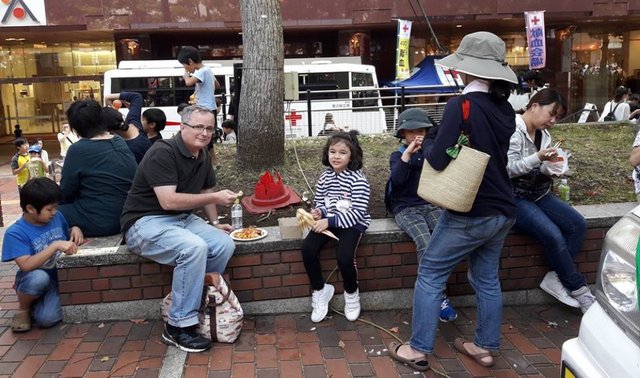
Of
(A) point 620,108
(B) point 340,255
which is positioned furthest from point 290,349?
(A) point 620,108

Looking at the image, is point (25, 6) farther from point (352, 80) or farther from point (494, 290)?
point (494, 290)

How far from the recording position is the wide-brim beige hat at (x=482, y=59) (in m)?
2.94

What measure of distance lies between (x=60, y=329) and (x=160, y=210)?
3.77ft

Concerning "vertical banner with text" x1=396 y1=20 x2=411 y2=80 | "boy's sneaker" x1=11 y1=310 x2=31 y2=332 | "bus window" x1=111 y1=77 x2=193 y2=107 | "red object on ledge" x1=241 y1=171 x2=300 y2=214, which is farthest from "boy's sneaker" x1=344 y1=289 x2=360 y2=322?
"vertical banner with text" x1=396 y1=20 x2=411 y2=80

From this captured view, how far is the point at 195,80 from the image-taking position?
20.6 feet

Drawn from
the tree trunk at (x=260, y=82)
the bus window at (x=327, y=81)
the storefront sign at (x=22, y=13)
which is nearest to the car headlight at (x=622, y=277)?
the tree trunk at (x=260, y=82)

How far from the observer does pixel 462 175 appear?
9.59 feet

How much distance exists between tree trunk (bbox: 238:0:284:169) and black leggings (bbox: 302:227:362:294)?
2451 mm

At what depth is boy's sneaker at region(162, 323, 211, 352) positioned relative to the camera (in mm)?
3561

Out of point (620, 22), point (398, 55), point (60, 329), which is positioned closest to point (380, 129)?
point (398, 55)

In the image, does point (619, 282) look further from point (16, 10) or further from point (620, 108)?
point (16, 10)

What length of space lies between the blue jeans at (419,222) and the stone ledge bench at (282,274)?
0.10 metres

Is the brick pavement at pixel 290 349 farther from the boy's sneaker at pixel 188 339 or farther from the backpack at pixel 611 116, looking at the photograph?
the backpack at pixel 611 116

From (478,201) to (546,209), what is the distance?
1271mm
